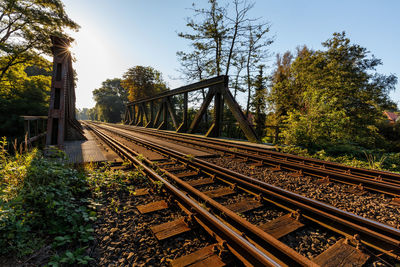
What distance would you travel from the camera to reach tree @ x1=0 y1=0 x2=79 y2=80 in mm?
14156

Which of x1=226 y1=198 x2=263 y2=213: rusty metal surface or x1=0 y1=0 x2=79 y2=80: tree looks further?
x1=0 y1=0 x2=79 y2=80: tree

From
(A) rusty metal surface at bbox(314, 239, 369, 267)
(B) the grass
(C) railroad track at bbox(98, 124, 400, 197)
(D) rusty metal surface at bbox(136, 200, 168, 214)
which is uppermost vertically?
(B) the grass

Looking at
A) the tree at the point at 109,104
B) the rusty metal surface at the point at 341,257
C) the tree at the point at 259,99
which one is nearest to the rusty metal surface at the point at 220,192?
the rusty metal surface at the point at 341,257

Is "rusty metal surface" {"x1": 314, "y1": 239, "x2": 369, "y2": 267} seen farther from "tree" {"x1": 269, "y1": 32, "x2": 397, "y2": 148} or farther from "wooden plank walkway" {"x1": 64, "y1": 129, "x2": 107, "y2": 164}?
"tree" {"x1": 269, "y1": 32, "x2": 397, "y2": 148}

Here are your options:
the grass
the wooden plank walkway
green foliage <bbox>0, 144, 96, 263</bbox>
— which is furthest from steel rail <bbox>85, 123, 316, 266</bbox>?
the grass

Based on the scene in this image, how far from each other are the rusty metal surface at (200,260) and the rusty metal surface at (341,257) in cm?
108

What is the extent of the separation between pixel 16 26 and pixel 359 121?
30479mm

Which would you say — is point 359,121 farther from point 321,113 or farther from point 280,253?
point 280,253

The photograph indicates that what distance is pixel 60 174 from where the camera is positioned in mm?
3555

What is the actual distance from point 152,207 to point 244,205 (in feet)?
5.27

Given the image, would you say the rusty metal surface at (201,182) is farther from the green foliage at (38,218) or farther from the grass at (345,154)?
the grass at (345,154)

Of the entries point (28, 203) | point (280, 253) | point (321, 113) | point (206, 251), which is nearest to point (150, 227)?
point (206, 251)

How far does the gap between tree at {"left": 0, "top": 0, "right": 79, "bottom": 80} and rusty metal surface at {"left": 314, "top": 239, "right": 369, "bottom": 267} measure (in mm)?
Result: 22143

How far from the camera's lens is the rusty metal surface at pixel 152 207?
284 centimetres
